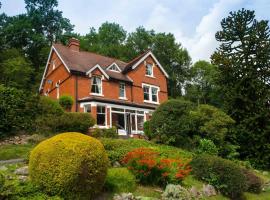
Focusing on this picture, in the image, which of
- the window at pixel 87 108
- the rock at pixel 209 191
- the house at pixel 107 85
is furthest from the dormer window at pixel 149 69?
the rock at pixel 209 191

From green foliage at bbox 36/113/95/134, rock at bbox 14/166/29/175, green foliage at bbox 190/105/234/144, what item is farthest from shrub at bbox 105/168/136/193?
green foliage at bbox 190/105/234/144

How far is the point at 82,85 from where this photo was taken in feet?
106

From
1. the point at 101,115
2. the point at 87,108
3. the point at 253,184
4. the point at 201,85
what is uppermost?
the point at 201,85

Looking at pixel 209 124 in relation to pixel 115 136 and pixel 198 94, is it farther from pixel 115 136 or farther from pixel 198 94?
pixel 198 94

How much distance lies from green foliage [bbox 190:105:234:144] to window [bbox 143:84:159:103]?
13587 mm

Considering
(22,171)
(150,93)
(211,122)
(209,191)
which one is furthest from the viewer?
(150,93)

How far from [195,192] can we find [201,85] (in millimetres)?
48419

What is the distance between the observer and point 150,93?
3909 centimetres

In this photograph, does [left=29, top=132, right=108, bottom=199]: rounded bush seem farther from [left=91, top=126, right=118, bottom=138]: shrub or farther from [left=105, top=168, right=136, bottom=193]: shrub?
[left=91, top=126, right=118, bottom=138]: shrub

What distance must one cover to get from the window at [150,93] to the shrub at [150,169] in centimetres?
2373

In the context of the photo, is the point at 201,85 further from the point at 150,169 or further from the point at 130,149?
the point at 150,169

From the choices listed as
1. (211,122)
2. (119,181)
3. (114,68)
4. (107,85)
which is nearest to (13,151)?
(119,181)

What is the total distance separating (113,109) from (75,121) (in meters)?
8.72

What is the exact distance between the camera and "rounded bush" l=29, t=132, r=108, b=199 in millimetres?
10141
